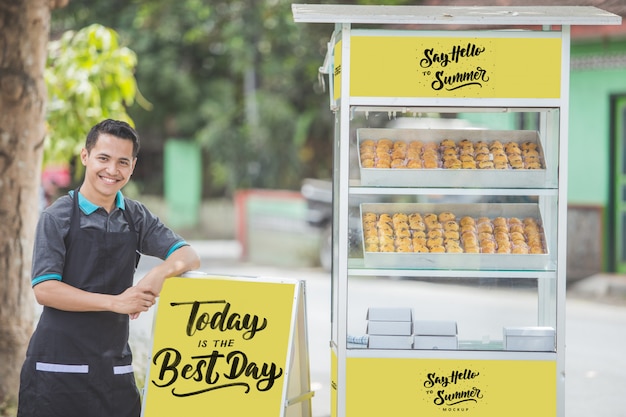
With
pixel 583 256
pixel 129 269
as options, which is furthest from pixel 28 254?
pixel 583 256

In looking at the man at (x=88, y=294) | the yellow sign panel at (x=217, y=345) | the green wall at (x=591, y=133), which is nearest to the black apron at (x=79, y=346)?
the man at (x=88, y=294)

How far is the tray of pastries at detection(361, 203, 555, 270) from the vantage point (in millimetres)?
5035

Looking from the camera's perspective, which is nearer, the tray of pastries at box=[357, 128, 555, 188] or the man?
the man

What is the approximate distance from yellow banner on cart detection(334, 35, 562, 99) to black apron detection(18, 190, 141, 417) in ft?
5.00

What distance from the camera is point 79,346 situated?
161 inches

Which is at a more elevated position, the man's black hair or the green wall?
the green wall

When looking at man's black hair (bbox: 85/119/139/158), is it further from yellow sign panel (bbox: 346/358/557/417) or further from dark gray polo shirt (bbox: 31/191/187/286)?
yellow sign panel (bbox: 346/358/557/417)

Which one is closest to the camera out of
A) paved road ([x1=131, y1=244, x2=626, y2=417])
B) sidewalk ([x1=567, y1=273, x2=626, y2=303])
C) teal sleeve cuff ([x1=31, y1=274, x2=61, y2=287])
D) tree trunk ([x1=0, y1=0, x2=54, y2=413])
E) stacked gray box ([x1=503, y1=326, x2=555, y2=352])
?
teal sleeve cuff ([x1=31, y1=274, x2=61, y2=287])

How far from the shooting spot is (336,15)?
15.2ft

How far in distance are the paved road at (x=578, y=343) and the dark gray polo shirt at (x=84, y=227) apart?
4.30 feet

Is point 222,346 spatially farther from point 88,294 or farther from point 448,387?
point 448,387

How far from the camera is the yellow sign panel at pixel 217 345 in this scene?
179 inches

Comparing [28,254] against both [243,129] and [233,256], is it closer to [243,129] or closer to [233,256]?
Result: [233,256]

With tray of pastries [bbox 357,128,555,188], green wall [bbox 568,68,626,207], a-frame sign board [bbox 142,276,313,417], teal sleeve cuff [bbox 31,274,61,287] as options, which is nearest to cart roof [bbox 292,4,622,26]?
tray of pastries [bbox 357,128,555,188]
